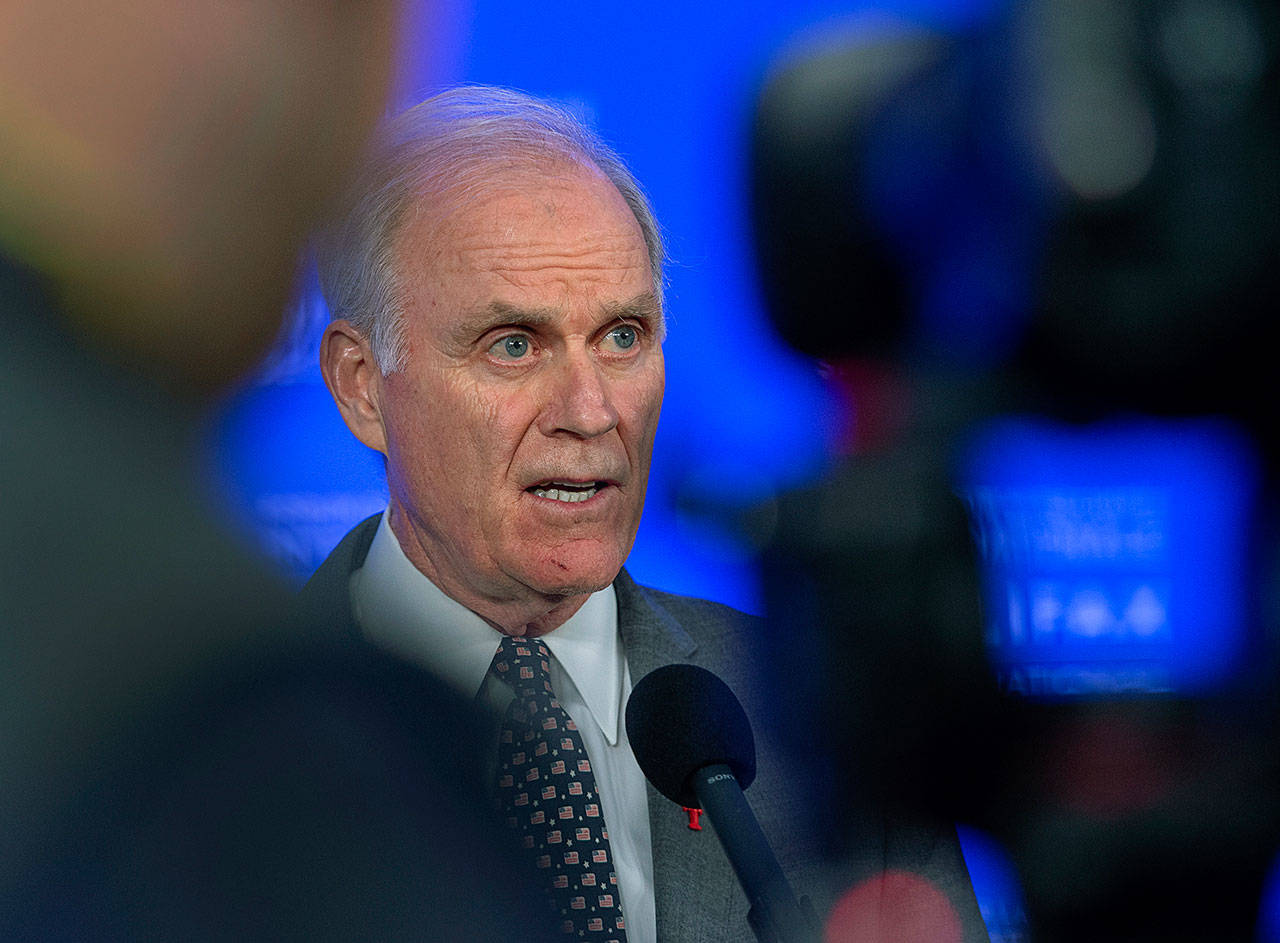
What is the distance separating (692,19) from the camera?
1.52m

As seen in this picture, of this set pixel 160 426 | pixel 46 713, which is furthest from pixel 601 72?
pixel 46 713

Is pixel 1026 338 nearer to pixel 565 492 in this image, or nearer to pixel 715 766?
pixel 565 492

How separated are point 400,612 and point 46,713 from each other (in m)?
0.41

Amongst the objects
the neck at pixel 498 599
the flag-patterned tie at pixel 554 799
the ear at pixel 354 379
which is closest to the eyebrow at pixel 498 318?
the ear at pixel 354 379

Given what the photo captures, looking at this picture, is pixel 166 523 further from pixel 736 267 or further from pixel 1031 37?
pixel 1031 37

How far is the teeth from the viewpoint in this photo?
1.31 metres

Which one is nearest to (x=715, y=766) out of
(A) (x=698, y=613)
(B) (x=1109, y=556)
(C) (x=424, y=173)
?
(A) (x=698, y=613)

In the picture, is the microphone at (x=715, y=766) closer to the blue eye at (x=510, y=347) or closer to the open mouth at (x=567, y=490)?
the open mouth at (x=567, y=490)

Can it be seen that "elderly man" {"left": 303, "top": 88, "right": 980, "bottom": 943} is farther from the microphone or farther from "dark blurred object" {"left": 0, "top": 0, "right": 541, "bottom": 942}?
the microphone

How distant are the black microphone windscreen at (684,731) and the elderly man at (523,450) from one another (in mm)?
206

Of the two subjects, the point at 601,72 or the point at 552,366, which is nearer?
the point at 552,366

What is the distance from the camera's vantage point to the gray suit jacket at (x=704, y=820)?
1320 millimetres

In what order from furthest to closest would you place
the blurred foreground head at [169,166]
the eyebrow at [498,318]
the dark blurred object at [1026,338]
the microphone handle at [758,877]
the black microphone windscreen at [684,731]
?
the dark blurred object at [1026,338] → the blurred foreground head at [169,166] → the eyebrow at [498,318] → the black microphone windscreen at [684,731] → the microphone handle at [758,877]

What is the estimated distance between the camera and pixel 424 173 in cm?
133
